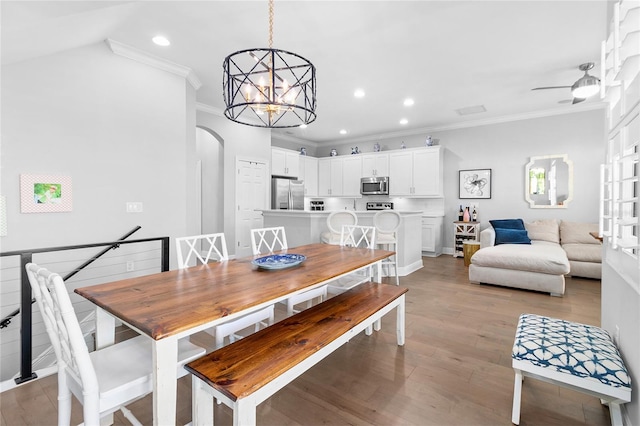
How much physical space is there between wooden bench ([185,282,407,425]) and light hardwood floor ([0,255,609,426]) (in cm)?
42

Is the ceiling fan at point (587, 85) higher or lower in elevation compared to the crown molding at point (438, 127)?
lower

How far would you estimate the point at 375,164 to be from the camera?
7469 millimetres

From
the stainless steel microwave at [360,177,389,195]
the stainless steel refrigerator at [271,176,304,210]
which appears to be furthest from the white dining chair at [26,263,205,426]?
the stainless steel microwave at [360,177,389,195]

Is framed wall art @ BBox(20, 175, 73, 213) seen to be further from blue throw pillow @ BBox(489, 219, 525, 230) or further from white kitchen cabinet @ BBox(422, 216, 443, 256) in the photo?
blue throw pillow @ BBox(489, 219, 525, 230)

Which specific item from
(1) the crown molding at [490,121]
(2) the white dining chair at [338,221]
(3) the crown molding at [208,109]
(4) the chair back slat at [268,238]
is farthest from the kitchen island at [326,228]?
(1) the crown molding at [490,121]

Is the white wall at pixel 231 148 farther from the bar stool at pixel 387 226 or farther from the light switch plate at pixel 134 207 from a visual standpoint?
the bar stool at pixel 387 226

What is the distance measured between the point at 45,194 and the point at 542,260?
5679 millimetres

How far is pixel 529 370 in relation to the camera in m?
1.55

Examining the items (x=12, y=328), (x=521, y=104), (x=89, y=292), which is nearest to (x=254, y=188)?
(x=12, y=328)

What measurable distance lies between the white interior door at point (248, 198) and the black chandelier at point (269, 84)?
106cm

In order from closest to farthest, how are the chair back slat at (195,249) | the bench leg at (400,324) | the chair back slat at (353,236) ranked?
the chair back slat at (195,249)
the bench leg at (400,324)
the chair back slat at (353,236)

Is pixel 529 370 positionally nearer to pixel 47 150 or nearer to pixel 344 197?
pixel 47 150

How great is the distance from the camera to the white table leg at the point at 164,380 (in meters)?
1.15

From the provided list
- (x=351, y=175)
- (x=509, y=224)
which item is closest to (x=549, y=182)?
(x=509, y=224)
